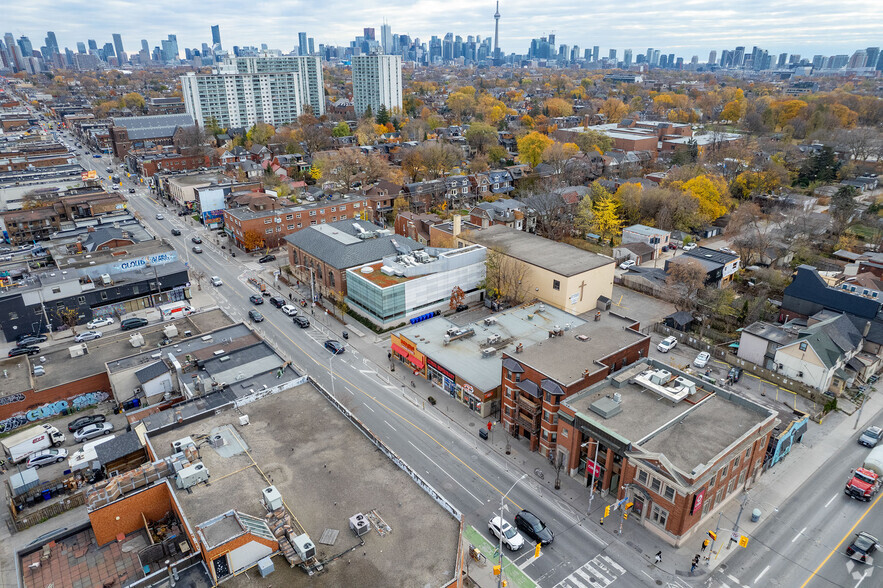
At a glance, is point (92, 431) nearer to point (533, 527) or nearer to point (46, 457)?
point (46, 457)

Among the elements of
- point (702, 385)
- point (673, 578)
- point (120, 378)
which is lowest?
point (673, 578)

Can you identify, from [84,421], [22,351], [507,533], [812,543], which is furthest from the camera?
[22,351]

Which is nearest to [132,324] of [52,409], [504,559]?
[52,409]

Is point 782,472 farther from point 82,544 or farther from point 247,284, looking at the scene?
point 247,284

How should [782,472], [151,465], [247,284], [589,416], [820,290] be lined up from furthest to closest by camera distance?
[247,284] → [820,290] → [782,472] → [589,416] → [151,465]

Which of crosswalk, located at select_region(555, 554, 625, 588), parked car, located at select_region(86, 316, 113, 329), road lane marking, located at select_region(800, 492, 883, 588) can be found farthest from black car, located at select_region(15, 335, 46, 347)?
road lane marking, located at select_region(800, 492, 883, 588)

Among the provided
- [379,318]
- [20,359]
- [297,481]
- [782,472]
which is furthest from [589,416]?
Result: [20,359]
